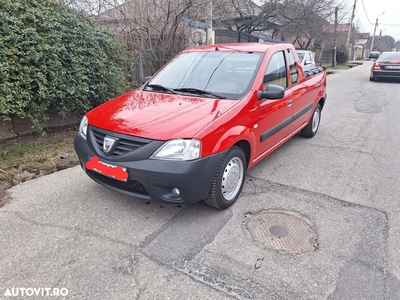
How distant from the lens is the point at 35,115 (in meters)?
4.46

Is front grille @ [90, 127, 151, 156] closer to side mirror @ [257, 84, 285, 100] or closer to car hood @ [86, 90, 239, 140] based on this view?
car hood @ [86, 90, 239, 140]

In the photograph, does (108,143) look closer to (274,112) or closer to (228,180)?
(228,180)

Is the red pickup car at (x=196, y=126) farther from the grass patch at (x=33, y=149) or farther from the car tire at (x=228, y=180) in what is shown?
the grass patch at (x=33, y=149)

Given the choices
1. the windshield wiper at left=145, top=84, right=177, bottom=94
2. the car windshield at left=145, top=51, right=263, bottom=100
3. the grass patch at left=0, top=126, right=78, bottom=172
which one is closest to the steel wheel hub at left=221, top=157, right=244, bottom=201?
the car windshield at left=145, top=51, right=263, bottom=100

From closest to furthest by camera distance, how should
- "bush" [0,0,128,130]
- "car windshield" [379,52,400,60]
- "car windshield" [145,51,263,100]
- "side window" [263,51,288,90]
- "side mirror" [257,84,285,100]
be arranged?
"side mirror" [257,84,285,100] → "car windshield" [145,51,263,100] → "side window" [263,51,288,90] → "bush" [0,0,128,130] → "car windshield" [379,52,400,60]

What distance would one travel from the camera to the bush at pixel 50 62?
409 centimetres

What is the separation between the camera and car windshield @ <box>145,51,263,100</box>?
3.42 meters

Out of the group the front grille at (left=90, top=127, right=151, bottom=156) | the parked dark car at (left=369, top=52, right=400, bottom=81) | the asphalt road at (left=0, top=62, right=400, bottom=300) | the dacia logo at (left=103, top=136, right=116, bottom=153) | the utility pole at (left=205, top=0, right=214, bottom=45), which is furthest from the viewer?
the parked dark car at (left=369, top=52, right=400, bottom=81)

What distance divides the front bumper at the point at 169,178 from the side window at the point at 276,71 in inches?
56.9

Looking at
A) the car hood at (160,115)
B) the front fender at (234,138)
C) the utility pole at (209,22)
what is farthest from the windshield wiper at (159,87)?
the utility pole at (209,22)

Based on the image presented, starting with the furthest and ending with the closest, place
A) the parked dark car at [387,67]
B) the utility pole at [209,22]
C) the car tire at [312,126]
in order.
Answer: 1. the parked dark car at [387,67]
2. the utility pole at [209,22]
3. the car tire at [312,126]

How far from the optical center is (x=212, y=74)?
3.68m

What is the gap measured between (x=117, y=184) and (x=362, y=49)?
212 feet

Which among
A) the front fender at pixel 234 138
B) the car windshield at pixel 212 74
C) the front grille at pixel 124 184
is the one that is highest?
the car windshield at pixel 212 74
